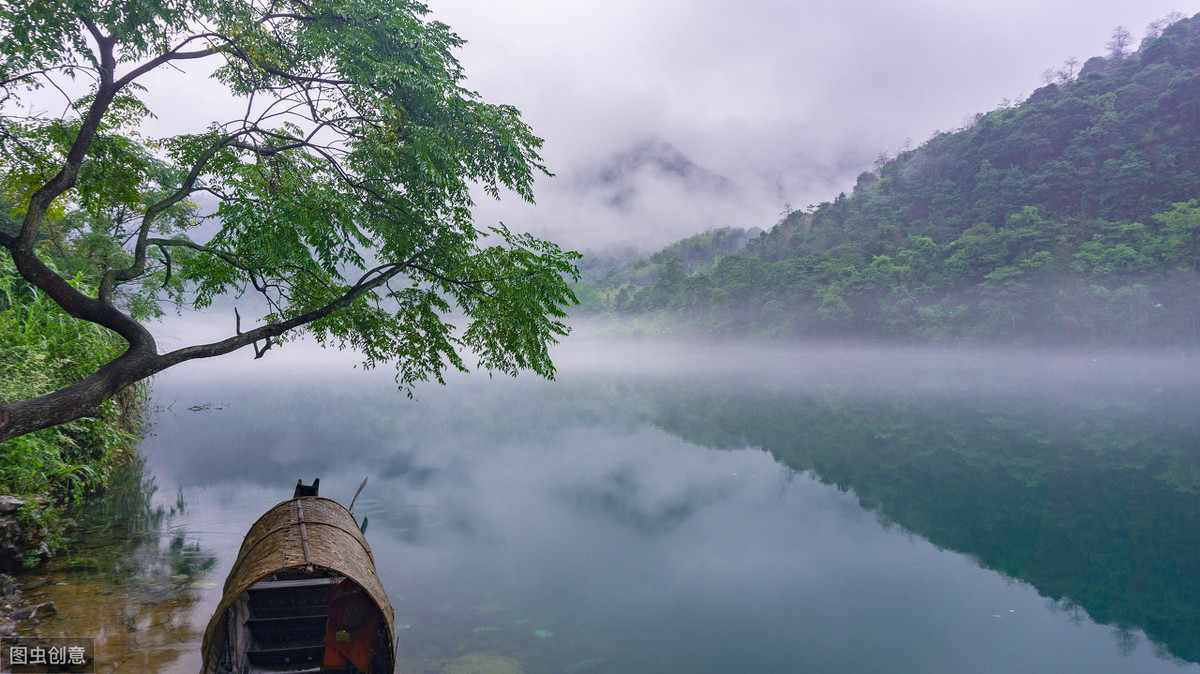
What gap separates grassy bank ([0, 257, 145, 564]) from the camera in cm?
698

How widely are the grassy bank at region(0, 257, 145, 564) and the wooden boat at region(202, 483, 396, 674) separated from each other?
2.82m

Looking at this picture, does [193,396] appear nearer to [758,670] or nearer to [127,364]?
[127,364]

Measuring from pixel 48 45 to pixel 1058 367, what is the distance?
59080mm

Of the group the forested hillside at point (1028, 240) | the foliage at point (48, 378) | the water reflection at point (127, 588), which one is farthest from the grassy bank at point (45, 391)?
the forested hillside at point (1028, 240)

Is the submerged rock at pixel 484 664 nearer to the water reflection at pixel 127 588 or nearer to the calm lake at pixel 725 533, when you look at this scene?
the calm lake at pixel 725 533

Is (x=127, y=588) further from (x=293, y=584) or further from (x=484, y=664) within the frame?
(x=484, y=664)

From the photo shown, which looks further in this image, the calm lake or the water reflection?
the calm lake

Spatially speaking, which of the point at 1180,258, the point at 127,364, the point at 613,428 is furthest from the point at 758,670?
the point at 1180,258

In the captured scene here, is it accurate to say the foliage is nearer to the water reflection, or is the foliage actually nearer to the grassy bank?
the grassy bank

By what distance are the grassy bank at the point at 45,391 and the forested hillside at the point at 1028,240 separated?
2408 inches

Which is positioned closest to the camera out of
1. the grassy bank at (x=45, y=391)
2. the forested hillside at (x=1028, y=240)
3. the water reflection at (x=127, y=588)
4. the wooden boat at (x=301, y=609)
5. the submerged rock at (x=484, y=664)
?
the wooden boat at (x=301, y=609)

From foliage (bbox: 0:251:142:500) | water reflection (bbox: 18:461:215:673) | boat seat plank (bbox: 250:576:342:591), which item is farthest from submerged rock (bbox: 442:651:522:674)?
foliage (bbox: 0:251:142:500)

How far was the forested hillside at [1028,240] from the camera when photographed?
48.0m

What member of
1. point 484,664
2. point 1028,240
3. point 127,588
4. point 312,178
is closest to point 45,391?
point 127,588
